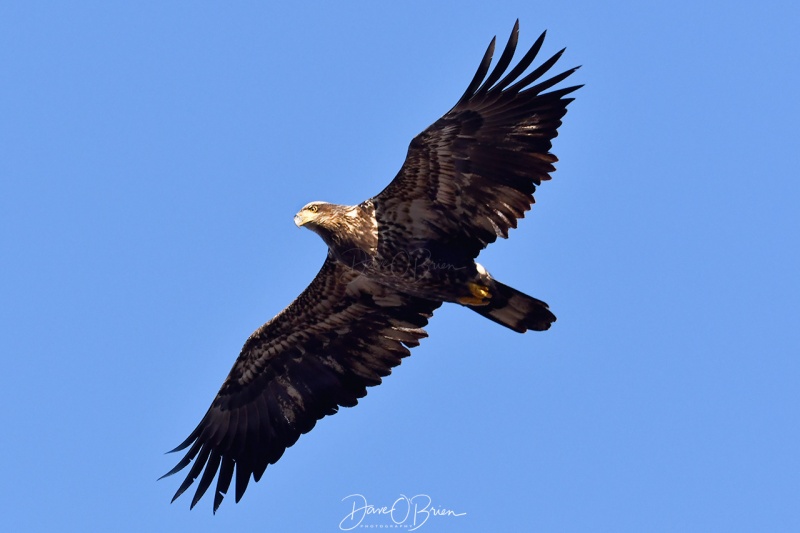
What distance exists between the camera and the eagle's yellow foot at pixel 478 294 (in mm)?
17172

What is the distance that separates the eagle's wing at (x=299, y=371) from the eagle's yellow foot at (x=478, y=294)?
3.62ft

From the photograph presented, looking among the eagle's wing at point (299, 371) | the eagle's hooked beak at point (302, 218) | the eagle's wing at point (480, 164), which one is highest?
the eagle's wing at point (480, 164)

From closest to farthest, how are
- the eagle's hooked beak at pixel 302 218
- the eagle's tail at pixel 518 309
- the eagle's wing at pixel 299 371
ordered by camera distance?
the eagle's hooked beak at pixel 302 218
the eagle's tail at pixel 518 309
the eagle's wing at pixel 299 371

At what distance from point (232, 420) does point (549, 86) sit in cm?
687

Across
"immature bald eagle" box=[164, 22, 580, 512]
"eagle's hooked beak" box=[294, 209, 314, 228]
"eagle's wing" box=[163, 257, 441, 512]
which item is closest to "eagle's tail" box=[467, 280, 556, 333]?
"immature bald eagle" box=[164, 22, 580, 512]

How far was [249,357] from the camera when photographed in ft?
62.4

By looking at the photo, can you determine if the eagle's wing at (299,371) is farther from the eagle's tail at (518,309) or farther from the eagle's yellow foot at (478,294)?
the eagle's tail at (518,309)

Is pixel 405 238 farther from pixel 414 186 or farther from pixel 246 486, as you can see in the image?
pixel 246 486

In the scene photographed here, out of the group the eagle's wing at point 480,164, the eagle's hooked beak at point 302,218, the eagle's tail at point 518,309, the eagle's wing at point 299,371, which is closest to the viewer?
the eagle's wing at point 480,164

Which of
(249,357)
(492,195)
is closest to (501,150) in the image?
(492,195)

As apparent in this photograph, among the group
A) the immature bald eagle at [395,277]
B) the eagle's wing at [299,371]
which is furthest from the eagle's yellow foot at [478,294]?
the eagle's wing at [299,371]

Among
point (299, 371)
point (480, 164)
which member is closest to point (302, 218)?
point (480, 164)

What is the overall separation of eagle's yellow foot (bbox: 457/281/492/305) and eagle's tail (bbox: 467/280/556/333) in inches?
2.2

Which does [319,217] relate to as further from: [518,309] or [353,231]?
[518,309]
